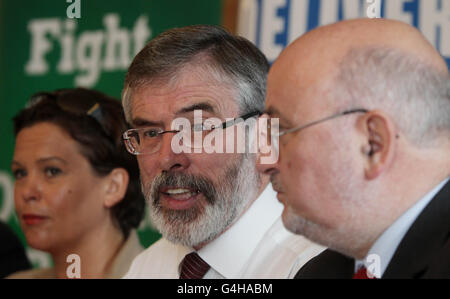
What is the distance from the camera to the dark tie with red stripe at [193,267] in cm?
157

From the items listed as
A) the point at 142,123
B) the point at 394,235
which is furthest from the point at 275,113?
the point at 142,123

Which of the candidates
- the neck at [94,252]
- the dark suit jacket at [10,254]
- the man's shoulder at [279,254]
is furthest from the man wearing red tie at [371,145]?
the dark suit jacket at [10,254]

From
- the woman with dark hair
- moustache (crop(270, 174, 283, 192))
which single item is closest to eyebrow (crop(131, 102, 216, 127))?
moustache (crop(270, 174, 283, 192))

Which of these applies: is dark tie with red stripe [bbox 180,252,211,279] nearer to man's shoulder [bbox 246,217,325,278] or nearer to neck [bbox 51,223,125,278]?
man's shoulder [bbox 246,217,325,278]

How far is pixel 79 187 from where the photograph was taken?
2057 millimetres

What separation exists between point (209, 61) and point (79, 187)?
702mm

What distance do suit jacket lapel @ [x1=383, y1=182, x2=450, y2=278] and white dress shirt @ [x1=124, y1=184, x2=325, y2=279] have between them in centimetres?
42

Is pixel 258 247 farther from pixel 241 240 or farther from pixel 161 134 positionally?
pixel 161 134

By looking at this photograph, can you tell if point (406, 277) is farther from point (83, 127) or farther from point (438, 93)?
point (83, 127)

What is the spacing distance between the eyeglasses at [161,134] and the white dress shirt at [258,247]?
20cm

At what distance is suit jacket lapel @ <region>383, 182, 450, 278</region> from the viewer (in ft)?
3.34

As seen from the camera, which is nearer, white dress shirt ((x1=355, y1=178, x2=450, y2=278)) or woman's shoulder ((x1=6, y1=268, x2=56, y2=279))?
white dress shirt ((x1=355, y1=178, x2=450, y2=278))

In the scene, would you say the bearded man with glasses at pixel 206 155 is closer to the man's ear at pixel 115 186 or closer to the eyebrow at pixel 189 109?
the eyebrow at pixel 189 109

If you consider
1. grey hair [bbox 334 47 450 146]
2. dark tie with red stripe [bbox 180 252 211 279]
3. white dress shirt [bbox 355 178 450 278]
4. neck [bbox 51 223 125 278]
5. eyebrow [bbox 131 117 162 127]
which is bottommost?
neck [bbox 51 223 125 278]
